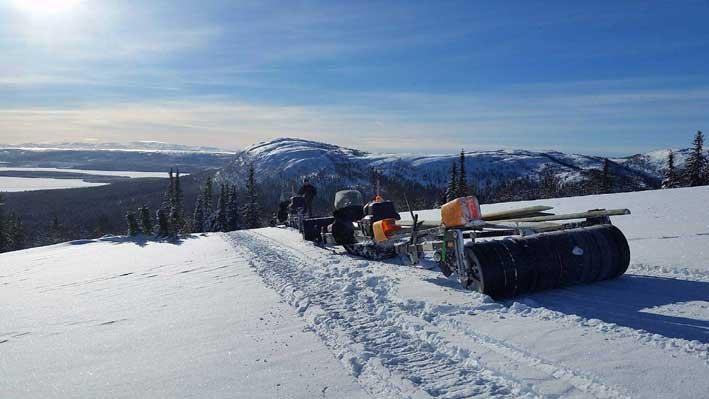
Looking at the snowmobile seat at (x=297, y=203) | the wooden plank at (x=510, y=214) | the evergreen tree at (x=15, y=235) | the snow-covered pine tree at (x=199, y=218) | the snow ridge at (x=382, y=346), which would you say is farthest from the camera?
the snow-covered pine tree at (x=199, y=218)

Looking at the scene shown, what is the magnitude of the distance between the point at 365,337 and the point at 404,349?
0.62 metres

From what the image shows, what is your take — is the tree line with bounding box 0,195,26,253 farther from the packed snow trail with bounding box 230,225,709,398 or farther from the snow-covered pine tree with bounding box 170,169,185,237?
the packed snow trail with bounding box 230,225,709,398

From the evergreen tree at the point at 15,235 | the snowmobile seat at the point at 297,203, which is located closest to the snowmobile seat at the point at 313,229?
the snowmobile seat at the point at 297,203

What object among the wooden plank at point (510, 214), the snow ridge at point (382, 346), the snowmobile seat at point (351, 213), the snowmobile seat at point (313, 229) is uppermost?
the wooden plank at point (510, 214)

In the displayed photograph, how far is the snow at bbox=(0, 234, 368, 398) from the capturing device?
461cm

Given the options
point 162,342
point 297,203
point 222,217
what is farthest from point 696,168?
point 162,342

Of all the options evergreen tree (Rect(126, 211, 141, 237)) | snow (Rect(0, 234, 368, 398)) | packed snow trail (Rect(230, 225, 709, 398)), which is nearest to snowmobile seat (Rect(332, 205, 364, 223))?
snow (Rect(0, 234, 368, 398))

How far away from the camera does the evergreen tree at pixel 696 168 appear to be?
49.0 m

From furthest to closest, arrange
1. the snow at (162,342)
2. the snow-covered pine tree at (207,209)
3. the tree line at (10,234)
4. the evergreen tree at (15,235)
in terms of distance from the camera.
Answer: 1. the evergreen tree at (15,235)
2. the snow-covered pine tree at (207,209)
3. the tree line at (10,234)
4. the snow at (162,342)

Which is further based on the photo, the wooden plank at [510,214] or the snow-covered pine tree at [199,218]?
the snow-covered pine tree at [199,218]

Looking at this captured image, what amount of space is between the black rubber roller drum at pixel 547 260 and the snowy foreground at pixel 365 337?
200mm

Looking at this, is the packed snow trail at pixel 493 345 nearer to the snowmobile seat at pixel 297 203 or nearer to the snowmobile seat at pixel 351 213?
the snowmobile seat at pixel 351 213

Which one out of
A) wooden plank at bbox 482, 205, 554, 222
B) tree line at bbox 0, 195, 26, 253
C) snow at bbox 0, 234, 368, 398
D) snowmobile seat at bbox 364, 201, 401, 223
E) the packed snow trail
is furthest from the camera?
tree line at bbox 0, 195, 26, 253

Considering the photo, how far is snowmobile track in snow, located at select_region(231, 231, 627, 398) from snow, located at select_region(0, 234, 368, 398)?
1.04 ft
